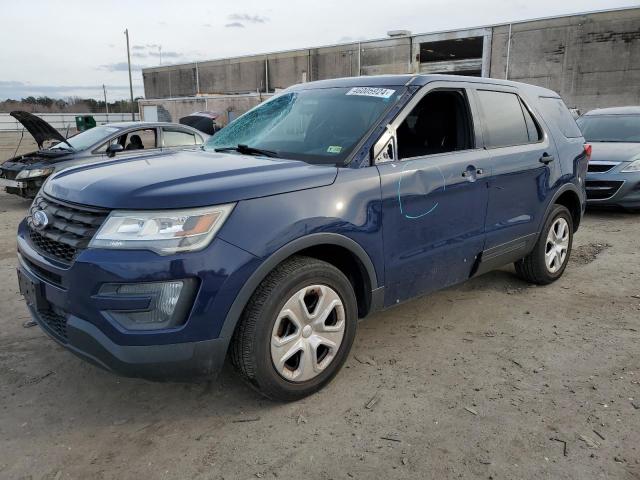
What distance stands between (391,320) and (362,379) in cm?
99

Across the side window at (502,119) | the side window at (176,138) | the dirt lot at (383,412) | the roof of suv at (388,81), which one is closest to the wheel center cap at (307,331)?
the dirt lot at (383,412)

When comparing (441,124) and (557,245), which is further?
(557,245)

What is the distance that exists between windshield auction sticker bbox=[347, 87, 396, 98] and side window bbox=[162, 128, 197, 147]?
6249mm

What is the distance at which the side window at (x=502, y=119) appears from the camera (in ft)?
13.0

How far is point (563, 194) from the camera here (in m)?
4.83

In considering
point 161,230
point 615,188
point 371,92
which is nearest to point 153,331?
point 161,230

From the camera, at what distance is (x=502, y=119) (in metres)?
4.13

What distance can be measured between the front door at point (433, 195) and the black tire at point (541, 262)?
1055mm

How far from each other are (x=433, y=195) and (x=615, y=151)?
6.34 metres

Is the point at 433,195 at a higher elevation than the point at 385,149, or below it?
below

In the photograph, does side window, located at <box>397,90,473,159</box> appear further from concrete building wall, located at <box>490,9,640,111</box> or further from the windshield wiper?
concrete building wall, located at <box>490,9,640,111</box>

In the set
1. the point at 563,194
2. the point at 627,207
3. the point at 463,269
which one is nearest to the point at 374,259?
the point at 463,269

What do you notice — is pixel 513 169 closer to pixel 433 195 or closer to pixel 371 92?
pixel 433 195

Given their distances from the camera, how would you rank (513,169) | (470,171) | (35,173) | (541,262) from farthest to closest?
(35,173), (541,262), (513,169), (470,171)
